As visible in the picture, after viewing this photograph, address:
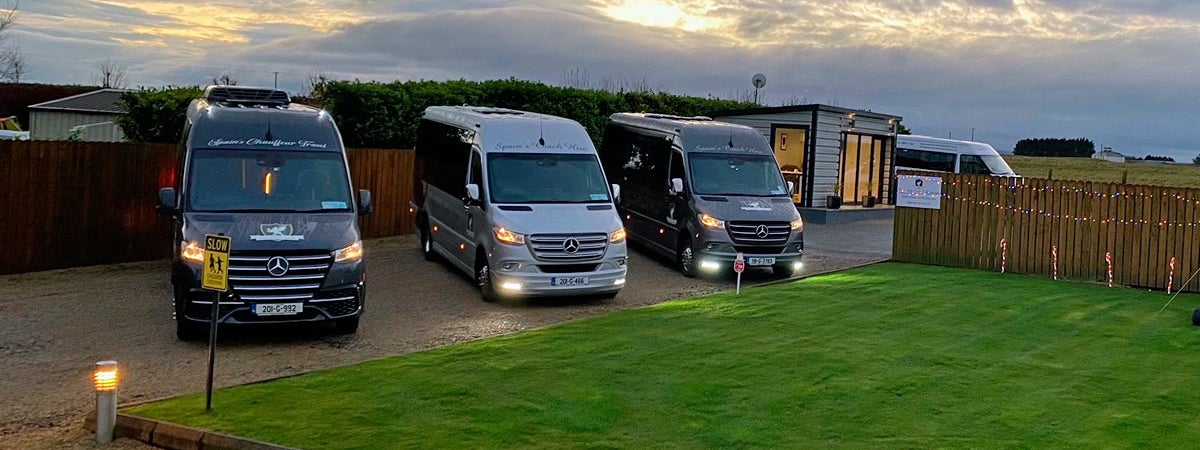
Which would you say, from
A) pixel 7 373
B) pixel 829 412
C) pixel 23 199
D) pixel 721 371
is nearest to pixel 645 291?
pixel 721 371

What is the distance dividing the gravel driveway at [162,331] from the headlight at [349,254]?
99 centimetres

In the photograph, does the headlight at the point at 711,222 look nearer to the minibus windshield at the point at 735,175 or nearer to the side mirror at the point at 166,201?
the minibus windshield at the point at 735,175

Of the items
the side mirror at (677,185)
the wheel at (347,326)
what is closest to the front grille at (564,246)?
the wheel at (347,326)

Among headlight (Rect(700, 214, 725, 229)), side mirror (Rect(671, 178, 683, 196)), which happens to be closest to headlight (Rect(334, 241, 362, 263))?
headlight (Rect(700, 214, 725, 229))

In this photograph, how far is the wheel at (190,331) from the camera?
450 inches

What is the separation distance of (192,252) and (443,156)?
6763mm

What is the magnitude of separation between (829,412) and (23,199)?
45.7 ft

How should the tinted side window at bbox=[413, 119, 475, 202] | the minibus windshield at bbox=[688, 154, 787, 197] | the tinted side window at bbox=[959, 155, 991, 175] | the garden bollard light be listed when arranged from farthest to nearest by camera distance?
1. the tinted side window at bbox=[959, 155, 991, 175]
2. the minibus windshield at bbox=[688, 154, 787, 197]
3. the tinted side window at bbox=[413, 119, 475, 202]
4. the garden bollard light

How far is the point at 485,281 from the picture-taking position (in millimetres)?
14734

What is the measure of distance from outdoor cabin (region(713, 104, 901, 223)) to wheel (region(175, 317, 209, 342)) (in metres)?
19.1

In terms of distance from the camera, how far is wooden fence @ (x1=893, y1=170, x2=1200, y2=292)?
16672 mm

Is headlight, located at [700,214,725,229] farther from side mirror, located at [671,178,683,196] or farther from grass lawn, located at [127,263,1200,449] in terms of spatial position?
grass lawn, located at [127,263,1200,449]

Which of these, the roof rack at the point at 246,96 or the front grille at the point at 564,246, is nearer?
the roof rack at the point at 246,96

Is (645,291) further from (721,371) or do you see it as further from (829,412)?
(829,412)
